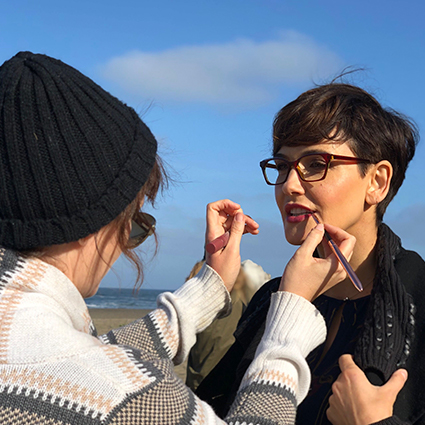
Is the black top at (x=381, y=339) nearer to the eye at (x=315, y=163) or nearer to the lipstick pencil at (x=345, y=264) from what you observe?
the lipstick pencil at (x=345, y=264)

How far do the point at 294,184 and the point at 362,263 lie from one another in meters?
0.58

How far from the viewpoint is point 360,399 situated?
1.91m

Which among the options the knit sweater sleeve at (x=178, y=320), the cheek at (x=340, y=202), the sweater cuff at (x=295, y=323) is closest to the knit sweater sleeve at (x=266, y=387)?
the sweater cuff at (x=295, y=323)

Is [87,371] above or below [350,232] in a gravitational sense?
below

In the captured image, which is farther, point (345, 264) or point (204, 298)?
point (204, 298)

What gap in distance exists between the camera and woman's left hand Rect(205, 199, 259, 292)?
2.39 m

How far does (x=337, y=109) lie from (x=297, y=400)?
1.64 m

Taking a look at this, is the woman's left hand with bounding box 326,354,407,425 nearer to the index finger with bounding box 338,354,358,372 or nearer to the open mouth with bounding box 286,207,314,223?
the index finger with bounding box 338,354,358,372

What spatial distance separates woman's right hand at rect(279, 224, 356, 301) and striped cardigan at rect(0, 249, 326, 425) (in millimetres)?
173

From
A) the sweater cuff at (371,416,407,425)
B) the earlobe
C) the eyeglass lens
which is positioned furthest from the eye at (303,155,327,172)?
the earlobe

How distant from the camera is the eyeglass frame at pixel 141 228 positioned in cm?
183

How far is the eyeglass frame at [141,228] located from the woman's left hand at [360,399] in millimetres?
995

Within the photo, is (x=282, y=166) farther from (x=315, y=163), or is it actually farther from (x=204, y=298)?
(x=204, y=298)

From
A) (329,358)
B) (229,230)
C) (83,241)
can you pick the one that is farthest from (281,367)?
(229,230)
